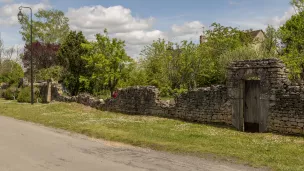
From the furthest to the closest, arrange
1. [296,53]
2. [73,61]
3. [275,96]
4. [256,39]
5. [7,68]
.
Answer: [7,68] < [256,39] < [73,61] < [296,53] < [275,96]

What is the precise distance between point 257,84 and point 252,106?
99 cm

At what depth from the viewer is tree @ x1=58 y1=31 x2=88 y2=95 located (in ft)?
107

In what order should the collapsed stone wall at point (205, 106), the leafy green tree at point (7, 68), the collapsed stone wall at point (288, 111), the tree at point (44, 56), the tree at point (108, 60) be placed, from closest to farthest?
the collapsed stone wall at point (288, 111) → the collapsed stone wall at point (205, 106) → the tree at point (108, 60) → the tree at point (44, 56) → the leafy green tree at point (7, 68)

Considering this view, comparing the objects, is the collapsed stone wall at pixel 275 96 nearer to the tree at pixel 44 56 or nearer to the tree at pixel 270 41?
the tree at pixel 270 41

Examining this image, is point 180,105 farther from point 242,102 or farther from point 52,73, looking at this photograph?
point 52,73

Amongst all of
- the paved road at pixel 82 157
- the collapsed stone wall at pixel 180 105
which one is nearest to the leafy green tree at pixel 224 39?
the collapsed stone wall at pixel 180 105

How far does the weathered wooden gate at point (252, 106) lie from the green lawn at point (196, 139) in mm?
1068

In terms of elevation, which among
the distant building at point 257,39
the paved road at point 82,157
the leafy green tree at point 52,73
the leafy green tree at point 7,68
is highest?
the distant building at point 257,39

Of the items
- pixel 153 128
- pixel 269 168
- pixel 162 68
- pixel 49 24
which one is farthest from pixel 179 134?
pixel 49 24

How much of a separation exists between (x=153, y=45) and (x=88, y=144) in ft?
89.6

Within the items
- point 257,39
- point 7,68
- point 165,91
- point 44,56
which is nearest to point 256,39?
point 257,39

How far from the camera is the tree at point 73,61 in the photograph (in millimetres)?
32719

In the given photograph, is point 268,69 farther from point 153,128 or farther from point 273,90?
point 153,128

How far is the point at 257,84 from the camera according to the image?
14.3 metres
